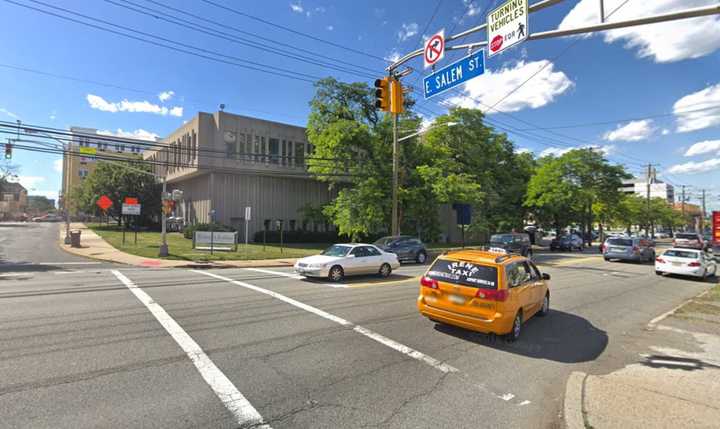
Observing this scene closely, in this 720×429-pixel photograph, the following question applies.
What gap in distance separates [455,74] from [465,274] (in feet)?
19.8

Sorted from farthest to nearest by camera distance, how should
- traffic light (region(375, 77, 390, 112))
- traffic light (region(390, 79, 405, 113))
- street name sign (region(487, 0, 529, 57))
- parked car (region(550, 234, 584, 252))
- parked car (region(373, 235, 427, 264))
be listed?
1. parked car (region(550, 234, 584, 252))
2. parked car (region(373, 235, 427, 264))
3. traffic light (region(390, 79, 405, 113))
4. traffic light (region(375, 77, 390, 112))
5. street name sign (region(487, 0, 529, 57))

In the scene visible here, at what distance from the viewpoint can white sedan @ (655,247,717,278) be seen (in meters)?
15.8

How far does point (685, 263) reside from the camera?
627 inches

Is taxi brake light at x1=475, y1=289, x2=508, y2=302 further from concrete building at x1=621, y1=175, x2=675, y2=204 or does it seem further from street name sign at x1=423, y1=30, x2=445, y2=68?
concrete building at x1=621, y1=175, x2=675, y2=204

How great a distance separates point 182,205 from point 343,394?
143ft

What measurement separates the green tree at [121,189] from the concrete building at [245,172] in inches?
419

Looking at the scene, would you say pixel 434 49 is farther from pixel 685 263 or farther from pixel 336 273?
pixel 685 263

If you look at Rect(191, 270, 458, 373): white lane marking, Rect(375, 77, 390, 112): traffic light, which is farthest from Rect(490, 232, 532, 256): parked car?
Rect(191, 270, 458, 373): white lane marking

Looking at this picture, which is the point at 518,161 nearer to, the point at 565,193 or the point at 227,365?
the point at 565,193

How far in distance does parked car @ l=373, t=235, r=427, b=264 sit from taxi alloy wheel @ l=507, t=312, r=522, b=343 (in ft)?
42.5

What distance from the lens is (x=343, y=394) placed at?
4.27 m

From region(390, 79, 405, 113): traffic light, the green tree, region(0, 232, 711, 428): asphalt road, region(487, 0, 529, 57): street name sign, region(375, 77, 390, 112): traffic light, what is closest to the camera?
region(0, 232, 711, 428): asphalt road

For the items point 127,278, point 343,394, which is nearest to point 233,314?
point 343,394

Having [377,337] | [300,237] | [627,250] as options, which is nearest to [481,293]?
[377,337]
